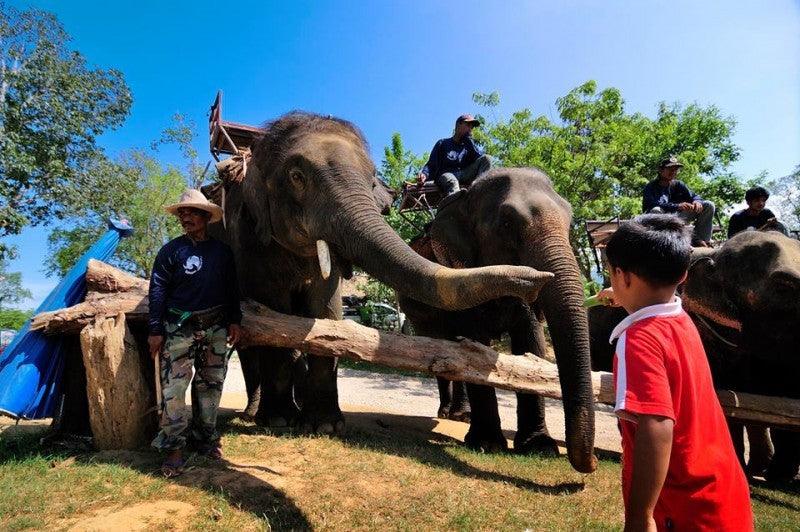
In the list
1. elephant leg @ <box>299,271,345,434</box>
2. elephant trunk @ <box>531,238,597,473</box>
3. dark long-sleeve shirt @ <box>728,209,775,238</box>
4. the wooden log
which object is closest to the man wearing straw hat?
the wooden log

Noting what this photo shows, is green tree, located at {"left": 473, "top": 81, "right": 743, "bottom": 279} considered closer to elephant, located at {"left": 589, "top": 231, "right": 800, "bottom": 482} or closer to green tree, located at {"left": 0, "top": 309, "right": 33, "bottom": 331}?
elephant, located at {"left": 589, "top": 231, "right": 800, "bottom": 482}

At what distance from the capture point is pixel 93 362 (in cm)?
415

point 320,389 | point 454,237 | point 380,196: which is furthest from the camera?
point 454,237

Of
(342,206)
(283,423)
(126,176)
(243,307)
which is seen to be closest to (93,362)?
(243,307)

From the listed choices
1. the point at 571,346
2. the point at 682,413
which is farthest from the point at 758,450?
the point at 682,413

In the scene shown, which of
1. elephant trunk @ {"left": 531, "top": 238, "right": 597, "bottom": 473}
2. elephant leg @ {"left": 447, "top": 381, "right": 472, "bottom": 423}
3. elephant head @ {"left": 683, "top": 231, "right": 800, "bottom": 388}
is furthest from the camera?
elephant leg @ {"left": 447, "top": 381, "right": 472, "bottom": 423}

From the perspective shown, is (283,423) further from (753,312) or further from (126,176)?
(126,176)

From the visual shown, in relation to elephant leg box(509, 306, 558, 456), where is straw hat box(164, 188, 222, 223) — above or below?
above

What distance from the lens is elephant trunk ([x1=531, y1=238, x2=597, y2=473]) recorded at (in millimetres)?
3771

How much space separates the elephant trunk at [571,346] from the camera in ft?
12.4

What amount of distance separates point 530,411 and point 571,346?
1.72 meters

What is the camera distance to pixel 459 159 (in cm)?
811

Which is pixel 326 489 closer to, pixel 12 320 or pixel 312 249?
pixel 312 249

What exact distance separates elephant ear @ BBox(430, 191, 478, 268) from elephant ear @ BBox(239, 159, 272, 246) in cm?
215
